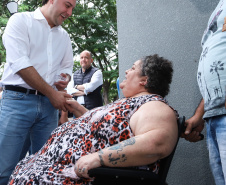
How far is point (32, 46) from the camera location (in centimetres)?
210

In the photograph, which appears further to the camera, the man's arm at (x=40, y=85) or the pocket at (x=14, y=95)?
the pocket at (x=14, y=95)

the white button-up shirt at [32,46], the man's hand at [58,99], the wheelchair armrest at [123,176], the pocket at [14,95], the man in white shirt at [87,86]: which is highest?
the white button-up shirt at [32,46]

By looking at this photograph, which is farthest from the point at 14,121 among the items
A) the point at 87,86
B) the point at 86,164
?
the point at 87,86

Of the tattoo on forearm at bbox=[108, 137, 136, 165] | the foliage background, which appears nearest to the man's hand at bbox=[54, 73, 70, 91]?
the tattoo on forearm at bbox=[108, 137, 136, 165]

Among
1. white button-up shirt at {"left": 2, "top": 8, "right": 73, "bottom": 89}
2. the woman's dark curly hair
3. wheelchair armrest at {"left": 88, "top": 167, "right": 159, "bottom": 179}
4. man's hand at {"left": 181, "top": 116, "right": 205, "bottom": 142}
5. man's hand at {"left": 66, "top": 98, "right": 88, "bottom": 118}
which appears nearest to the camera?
wheelchair armrest at {"left": 88, "top": 167, "right": 159, "bottom": 179}

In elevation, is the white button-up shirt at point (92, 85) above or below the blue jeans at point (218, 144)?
below

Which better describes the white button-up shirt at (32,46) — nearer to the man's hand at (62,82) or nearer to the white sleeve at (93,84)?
the man's hand at (62,82)

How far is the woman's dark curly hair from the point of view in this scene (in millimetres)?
1841

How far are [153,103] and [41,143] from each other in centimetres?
126

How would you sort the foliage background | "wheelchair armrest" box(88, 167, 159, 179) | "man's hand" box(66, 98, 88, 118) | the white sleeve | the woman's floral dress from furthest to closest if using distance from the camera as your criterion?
1. the foliage background
2. the white sleeve
3. "man's hand" box(66, 98, 88, 118)
4. the woman's floral dress
5. "wheelchair armrest" box(88, 167, 159, 179)

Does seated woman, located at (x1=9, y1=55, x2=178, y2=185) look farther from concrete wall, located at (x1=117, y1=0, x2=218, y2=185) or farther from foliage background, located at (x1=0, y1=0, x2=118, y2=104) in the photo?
foliage background, located at (x1=0, y1=0, x2=118, y2=104)

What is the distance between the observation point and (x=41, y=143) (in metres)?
2.30

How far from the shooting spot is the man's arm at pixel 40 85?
1929 millimetres

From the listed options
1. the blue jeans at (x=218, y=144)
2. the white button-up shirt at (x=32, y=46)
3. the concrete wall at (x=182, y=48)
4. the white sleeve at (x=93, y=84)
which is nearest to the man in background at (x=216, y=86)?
the blue jeans at (x=218, y=144)
